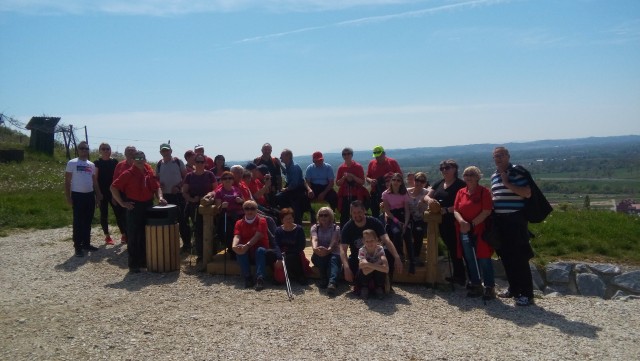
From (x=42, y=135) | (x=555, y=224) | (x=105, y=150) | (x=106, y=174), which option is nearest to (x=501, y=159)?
(x=555, y=224)

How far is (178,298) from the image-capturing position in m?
6.78

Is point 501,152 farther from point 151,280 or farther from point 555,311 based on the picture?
point 151,280

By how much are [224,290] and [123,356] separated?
7.47 ft

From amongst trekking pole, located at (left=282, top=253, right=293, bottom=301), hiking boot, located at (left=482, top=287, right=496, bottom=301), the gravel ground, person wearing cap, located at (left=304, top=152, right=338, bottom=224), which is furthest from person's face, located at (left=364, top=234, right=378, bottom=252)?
person wearing cap, located at (left=304, top=152, right=338, bottom=224)

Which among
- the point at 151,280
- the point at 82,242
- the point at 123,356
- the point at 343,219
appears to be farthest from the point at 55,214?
the point at 123,356

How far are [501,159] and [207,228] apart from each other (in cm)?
449

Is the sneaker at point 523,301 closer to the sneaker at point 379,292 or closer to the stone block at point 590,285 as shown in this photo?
the sneaker at point 379,292

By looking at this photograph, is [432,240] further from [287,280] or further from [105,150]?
[105,150]

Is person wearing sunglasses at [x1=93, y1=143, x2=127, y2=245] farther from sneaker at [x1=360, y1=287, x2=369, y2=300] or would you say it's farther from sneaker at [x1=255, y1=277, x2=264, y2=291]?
sneaker at [x1=360, y1=287, x2=369, y2=300]

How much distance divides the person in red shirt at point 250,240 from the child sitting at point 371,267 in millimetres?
1452

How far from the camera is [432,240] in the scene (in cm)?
726

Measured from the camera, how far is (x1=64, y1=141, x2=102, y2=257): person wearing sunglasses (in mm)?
8922

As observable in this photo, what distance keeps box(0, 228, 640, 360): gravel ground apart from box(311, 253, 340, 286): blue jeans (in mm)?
224

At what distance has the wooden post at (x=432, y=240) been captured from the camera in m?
7.08
